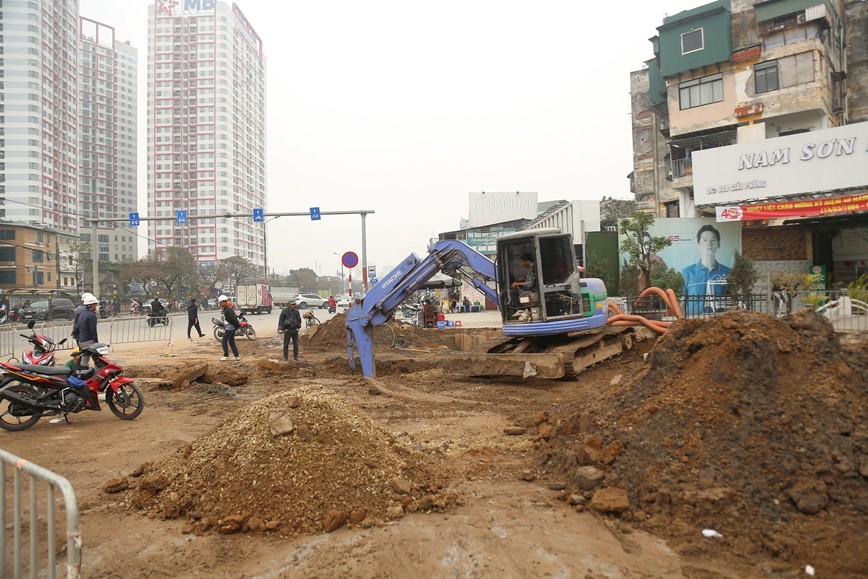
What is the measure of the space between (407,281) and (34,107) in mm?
100549

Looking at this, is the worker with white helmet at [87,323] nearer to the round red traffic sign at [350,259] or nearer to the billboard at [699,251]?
the round red traffic sign at [350,259]

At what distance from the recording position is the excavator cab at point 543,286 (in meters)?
9.78

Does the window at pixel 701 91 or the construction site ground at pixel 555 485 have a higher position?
the window at pixel 701 91

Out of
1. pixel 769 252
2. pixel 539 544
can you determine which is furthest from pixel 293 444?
pixel 769 252

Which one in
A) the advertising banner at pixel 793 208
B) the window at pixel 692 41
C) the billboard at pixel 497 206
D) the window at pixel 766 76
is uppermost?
the window at pixel 692 41

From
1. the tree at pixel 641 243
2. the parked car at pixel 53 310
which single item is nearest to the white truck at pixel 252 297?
the parked car at pixel 53 310

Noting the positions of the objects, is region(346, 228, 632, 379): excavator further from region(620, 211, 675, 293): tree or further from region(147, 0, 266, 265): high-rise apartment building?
region(147, 0, 266, 265): high-rise apartment building

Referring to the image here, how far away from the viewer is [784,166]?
72.1 ft

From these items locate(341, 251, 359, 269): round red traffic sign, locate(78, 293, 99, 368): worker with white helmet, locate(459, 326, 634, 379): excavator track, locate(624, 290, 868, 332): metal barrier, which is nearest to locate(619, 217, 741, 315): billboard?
locate(624, 290, 868, 332): metal barrier

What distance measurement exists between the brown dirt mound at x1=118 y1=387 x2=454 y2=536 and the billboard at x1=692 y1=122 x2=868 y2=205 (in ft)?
75.6

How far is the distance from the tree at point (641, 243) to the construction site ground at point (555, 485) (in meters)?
20.4

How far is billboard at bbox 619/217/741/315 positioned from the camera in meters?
24.9

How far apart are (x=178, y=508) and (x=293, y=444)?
969 mm

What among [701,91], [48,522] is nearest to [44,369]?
[48,522]
